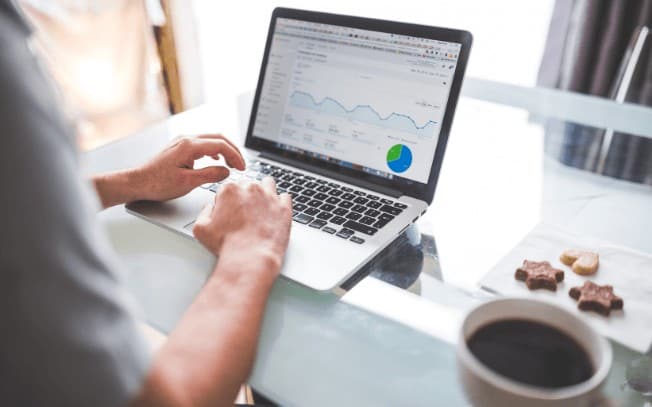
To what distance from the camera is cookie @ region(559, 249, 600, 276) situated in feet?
2.35

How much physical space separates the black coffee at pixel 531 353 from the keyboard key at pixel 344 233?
0.35 metres

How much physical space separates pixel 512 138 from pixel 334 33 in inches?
18.8

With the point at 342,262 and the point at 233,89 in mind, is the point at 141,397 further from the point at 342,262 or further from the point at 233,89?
the point at 233,89

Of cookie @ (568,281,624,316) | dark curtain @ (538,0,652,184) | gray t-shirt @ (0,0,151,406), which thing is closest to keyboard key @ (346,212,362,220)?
cookie @ (568,281,624,316)

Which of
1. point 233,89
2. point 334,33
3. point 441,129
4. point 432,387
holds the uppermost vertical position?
point 334,33

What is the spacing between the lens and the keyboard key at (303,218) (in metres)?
0.85

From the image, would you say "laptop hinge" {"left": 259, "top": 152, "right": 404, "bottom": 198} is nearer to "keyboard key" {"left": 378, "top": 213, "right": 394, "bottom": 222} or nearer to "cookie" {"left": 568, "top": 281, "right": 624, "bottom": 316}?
"keyboard key" {"left": 378, "top": 213, "right": 394, "bottom": 222}

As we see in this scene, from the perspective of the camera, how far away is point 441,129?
35.1 inches

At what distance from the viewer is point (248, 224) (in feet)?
2.40

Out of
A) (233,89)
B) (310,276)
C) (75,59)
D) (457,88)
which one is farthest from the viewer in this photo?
(233,89)

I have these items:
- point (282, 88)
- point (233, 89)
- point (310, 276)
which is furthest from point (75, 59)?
point (310, 276)

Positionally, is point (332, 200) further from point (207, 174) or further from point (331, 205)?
point (207, 174)

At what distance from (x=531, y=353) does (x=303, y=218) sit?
456 mm

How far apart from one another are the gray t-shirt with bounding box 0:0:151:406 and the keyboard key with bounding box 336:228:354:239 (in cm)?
43
